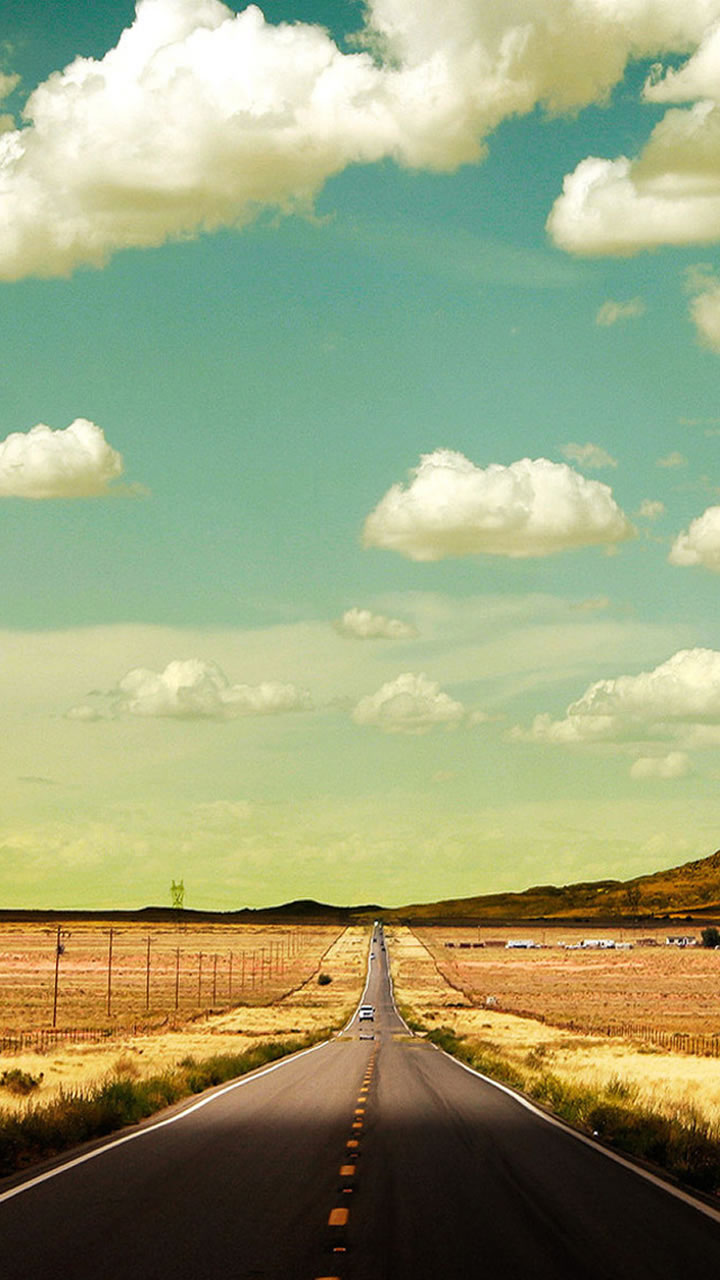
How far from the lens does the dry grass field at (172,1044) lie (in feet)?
123

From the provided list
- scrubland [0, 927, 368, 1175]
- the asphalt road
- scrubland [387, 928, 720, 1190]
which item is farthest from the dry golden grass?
the asphalt road

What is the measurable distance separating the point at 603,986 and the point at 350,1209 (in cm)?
11593

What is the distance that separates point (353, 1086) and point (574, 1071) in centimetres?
945

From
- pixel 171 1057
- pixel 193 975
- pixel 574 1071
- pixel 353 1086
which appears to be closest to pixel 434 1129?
pixel 353 1086

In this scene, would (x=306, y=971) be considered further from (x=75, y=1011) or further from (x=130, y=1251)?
(x=130, y=1251)

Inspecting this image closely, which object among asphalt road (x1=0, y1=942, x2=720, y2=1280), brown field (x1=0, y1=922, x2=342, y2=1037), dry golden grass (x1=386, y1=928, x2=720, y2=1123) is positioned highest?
asphalt road (x1=0, y1=942, x2=720, y2=1280)

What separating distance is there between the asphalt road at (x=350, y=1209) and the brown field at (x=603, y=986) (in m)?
53.0

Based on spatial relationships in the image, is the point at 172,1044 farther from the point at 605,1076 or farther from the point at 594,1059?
the point at 605,1076

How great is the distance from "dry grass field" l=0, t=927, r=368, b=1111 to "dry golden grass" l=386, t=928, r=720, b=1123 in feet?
26.6

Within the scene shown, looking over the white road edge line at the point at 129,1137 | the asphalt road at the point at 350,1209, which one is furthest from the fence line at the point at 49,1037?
the asphalt road at the point at 350,1209

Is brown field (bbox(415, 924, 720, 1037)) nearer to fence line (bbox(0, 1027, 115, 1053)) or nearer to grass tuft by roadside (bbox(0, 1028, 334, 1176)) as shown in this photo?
fence line (bbox(0, 1027, 115, 1053))

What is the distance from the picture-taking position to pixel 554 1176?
16.5m

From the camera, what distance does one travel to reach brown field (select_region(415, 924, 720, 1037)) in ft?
279

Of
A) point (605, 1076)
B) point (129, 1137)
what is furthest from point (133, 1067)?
point (129, 1137)
